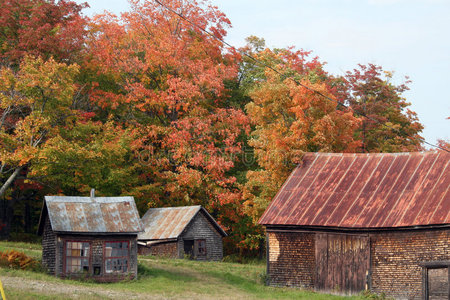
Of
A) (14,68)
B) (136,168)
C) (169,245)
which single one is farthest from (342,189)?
(14,68)

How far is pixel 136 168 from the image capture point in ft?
158

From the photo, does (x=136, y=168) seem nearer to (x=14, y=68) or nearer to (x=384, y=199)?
(x=14, y=68)

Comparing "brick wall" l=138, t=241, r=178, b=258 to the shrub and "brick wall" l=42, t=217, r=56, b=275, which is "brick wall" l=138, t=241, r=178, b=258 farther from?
the shrub

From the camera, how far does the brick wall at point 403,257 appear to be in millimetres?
26516

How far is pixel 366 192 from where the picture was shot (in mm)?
30531

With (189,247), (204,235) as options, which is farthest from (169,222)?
(204,235)

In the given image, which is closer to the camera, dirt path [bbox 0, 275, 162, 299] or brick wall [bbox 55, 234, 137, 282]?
dirt path [bbox 0, 275, 162, 299]

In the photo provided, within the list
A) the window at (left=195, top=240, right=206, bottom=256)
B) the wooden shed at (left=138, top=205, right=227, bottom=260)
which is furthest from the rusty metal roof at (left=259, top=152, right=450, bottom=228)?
the window at (left=195, top=240, right=206, bottom=256)

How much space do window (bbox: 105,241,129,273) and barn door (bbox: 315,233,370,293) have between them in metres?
9.47

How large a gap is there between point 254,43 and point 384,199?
100ft

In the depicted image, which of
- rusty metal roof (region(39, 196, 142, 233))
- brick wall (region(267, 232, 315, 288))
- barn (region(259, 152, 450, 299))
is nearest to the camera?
barn (region(259, 152, 450, 299))

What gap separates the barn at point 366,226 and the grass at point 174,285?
124 centimetres

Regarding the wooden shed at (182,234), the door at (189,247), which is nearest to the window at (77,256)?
the wooden shed at (182,234)

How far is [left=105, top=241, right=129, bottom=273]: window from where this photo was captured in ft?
104
